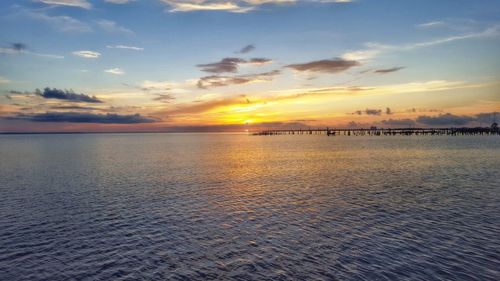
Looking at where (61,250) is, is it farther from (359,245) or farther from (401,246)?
(401,246)

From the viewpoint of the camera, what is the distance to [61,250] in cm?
2344

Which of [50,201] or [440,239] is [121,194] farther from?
[440,239]

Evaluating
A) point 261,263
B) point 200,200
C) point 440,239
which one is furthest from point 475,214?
point 200,200

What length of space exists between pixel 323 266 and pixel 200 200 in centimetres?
2235

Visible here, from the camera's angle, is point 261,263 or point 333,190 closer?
point 261,263

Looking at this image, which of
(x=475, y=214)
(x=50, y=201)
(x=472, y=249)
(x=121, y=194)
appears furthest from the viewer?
(x=121, y=194)

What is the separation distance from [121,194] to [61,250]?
67.4 ft

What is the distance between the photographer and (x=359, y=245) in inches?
924

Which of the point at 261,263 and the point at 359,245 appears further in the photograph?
the point at 359,245

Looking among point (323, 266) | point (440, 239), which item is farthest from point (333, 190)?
point (323, 266)

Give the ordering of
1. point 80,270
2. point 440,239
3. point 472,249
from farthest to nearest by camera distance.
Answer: point 440,239
point 472,249
point 80,270

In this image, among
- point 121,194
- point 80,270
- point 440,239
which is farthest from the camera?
point 121,194

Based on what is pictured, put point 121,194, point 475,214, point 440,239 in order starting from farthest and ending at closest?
point 121,194
point 475,214
point 440,239

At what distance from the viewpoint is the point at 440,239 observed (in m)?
24.3
